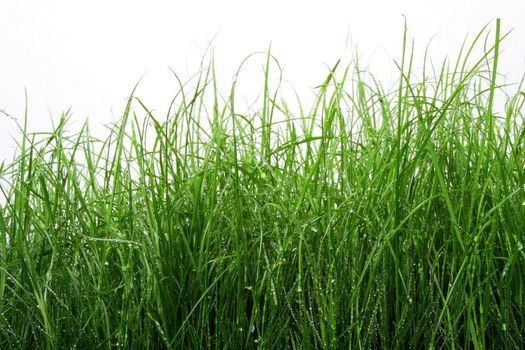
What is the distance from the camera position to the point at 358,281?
93cm

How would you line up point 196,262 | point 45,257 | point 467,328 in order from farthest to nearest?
point 45,257 → point 196,262 → point 467,328

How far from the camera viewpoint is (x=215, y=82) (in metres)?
1.22

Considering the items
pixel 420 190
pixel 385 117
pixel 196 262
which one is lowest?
pixel 196 262

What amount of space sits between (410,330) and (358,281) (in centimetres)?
13

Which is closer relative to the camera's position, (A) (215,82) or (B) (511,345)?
(B) (511,345)

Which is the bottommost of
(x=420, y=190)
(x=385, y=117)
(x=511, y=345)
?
(x=511, y=345)

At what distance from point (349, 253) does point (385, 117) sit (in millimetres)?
320

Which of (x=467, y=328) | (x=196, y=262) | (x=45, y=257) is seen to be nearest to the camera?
(x=467, y=328)

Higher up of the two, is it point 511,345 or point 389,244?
point 389,244

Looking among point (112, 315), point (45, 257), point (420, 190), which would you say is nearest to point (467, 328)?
point (420, 190)

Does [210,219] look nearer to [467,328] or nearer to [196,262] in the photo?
[196,262]

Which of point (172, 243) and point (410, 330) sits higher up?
point (172, 243)

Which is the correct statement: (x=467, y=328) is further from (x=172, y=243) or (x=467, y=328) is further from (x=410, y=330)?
(x=172, y=243)

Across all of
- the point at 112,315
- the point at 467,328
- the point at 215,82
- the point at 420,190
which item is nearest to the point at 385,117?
the point at 420,190
